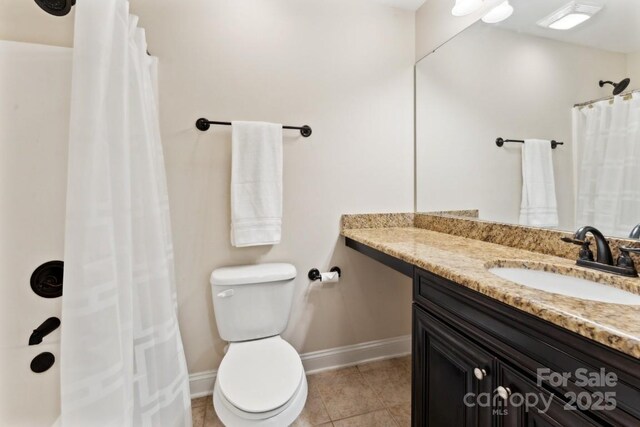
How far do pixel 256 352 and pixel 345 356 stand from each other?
29.7 inches

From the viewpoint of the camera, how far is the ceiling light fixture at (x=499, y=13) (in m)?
1.34

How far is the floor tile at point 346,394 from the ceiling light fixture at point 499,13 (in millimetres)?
2049

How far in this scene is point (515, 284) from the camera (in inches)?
30.7

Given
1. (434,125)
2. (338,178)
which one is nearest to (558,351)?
(338,178)

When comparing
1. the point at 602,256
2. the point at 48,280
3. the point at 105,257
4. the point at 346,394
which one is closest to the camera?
the point at 105,257

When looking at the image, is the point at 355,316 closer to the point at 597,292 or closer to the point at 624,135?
the point at 597,292

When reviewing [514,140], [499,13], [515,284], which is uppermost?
[499,13]

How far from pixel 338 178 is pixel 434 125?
72 cm

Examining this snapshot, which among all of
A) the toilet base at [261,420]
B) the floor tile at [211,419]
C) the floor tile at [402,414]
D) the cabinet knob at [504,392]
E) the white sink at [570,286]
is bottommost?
the floor tile at [402,414]

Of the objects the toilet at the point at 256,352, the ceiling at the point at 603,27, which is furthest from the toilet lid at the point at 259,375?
the ceiling at the point at 603,27

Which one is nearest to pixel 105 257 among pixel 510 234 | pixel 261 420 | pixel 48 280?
pixel 48 280

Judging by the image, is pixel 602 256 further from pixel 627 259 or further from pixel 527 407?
pixel 527 407

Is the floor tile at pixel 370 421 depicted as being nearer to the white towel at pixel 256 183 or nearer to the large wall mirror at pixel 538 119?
the white towel at pixel 256 183

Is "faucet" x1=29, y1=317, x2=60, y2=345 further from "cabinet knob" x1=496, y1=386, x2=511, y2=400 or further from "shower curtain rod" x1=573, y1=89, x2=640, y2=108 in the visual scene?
"shower curtain rod" x1=573, y1=89, x2=640, y2=108
